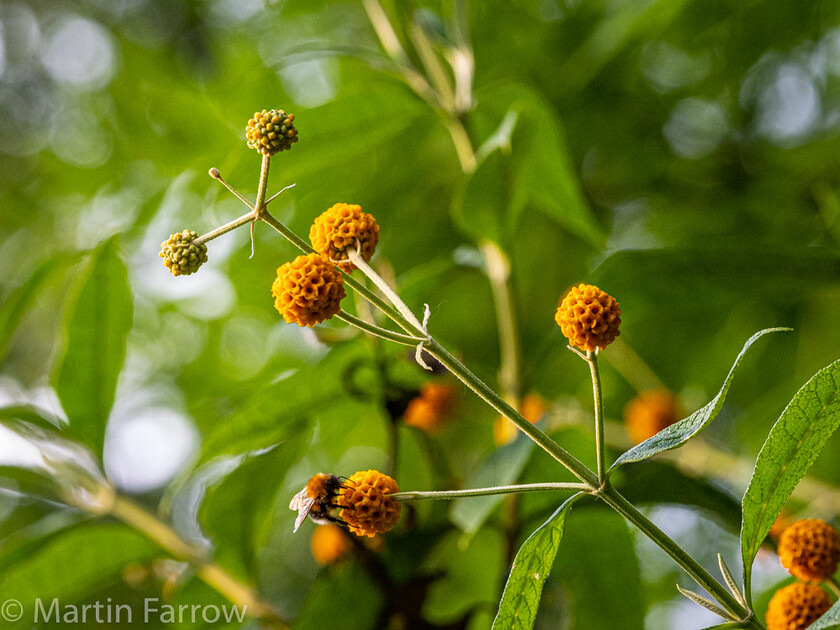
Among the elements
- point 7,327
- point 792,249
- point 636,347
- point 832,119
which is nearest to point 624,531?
point 792,249

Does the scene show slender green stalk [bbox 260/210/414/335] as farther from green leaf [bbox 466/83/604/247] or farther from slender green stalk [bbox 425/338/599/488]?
green leaf [bbox 466/83/604/247]

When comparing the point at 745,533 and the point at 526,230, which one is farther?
the point at 526,230

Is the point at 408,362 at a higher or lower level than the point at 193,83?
lower

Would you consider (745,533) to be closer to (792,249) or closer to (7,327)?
(792,249)

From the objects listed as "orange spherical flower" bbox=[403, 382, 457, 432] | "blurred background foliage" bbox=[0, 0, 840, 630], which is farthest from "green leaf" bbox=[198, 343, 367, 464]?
"orange spherical flower" bbox=[403, 382, 457, 432]

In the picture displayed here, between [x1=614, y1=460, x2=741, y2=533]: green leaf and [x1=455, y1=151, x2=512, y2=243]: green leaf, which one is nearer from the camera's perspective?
[x1=614, y1=460, x2=741, y2=533]: green leaf

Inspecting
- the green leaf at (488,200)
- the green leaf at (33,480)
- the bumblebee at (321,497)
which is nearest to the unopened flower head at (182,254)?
the bumblebee at (321,497)
